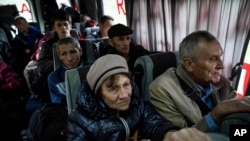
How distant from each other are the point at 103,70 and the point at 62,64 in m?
1.04

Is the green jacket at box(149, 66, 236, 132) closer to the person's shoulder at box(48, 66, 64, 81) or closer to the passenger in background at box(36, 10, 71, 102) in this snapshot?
the person's shoulder at box(48, 66, 64, 81)

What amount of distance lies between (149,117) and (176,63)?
0.52m

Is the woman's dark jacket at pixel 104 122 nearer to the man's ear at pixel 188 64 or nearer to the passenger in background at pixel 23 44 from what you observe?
the man's ear at pixel 188 64

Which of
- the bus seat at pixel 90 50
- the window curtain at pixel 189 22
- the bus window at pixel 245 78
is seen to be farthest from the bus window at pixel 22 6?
the bus window at pixel 245 78

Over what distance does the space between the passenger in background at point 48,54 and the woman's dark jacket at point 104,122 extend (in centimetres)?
124

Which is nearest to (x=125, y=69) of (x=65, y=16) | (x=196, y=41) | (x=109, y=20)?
(x=196, y=41)

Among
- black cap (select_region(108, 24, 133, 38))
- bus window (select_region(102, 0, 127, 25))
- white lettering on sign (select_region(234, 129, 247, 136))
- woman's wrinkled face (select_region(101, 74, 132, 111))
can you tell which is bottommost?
white lettering on sign (select_region(234, 129, 247, 136))

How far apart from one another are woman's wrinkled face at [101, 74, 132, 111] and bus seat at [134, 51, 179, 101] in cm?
37

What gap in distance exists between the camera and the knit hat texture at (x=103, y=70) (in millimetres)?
1246

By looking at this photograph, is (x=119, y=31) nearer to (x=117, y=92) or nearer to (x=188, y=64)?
(x=188, y=64)

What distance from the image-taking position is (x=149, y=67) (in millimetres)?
1660

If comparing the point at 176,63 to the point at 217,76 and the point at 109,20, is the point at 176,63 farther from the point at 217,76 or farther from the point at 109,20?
the point at 109,20

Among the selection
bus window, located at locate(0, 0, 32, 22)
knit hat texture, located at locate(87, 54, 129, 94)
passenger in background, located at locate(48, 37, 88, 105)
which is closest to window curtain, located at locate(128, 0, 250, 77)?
passenger in background, located at locate(48, 37, 88, 105)

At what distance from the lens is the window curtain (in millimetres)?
1980
